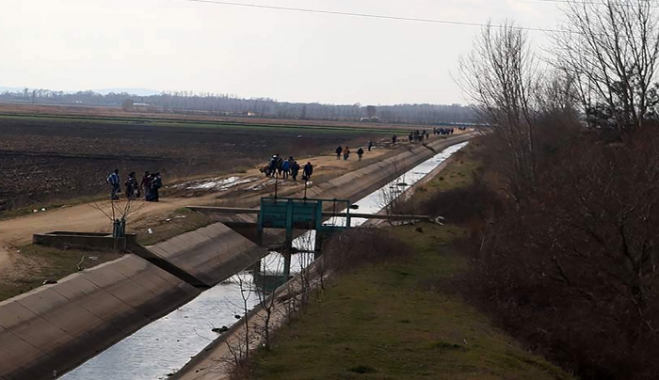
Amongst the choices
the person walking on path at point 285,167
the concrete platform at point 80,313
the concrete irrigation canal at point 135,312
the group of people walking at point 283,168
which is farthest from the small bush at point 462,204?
the concrete platform at point 80,313

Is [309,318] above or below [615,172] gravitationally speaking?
below

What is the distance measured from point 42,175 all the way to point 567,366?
6162cm

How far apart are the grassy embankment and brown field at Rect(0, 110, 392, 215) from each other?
28522 mm

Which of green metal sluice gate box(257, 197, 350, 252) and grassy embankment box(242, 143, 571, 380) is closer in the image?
grassy embankment box(242, 143, 571, 380)

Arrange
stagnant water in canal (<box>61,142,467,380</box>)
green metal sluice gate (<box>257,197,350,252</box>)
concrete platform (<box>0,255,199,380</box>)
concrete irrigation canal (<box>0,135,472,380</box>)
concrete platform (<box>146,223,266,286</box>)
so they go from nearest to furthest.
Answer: concrete platform (<box>0,255,199,380</box>)
concrete irrigation canal (<box>0,135,472,380</box>)
stagnant water in canal (<box>61,142,467,380</box>)
concrete platform (<box>146,223,266,286</box>)
green metal sluice gate (<box>257,197,350,252</box>)

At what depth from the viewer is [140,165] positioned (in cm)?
9319

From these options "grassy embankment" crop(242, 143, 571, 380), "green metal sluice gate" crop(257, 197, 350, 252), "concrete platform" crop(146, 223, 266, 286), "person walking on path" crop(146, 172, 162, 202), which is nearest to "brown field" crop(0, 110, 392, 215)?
"person walking on path" crop(146, 172, 162, 202)

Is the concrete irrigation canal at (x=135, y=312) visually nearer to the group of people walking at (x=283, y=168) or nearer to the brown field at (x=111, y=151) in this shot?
the brown field at (x=111, y=151)

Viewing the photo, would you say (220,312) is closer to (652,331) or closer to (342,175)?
(652,331)

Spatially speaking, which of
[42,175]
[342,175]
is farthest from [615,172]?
[42,175]

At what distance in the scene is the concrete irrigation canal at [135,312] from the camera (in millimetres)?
25281

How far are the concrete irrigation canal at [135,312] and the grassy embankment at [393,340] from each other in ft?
9.07

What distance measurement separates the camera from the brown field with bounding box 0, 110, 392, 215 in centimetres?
7075

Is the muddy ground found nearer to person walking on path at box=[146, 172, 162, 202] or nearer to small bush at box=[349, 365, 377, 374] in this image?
person walking on path at box=[146, 172, 162, 202]
